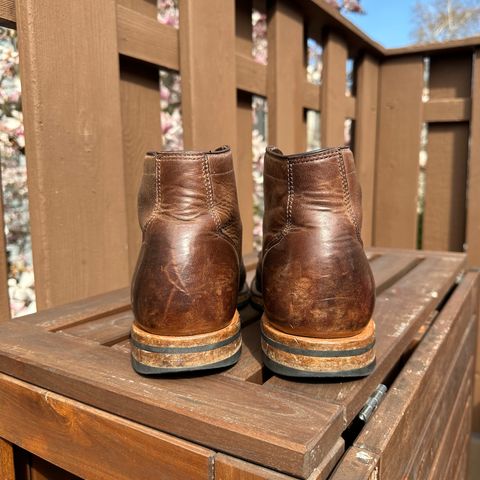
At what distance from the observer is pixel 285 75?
1760 millimetres

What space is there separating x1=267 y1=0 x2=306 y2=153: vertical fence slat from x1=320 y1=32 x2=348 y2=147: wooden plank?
164 millimetres

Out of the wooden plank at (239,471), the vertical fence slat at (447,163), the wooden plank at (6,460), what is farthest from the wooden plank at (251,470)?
the vertical fence slat at (447,163)

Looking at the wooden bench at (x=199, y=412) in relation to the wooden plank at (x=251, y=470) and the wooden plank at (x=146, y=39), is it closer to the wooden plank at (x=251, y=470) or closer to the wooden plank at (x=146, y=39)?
the wooden plank at (x=251, y=470)

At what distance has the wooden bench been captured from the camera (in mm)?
556

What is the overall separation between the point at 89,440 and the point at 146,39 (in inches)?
38.6

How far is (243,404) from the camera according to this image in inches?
24.0

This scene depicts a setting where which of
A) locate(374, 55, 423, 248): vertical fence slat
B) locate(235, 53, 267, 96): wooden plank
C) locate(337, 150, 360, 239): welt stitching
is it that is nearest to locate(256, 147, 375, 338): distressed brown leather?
locate(337, 150, 360, 239): welt stitching

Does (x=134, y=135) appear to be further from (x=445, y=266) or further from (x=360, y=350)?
(x=445, y=266)

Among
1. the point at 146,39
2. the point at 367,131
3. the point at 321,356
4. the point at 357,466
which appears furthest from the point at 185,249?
the point at 367,131

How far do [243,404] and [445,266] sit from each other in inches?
45.5

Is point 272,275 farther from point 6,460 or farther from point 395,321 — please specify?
point 6,460

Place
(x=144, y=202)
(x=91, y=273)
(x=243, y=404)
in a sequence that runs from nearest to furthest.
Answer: (x=243, y=404), (x=144, y=202), (x=91, y=273)

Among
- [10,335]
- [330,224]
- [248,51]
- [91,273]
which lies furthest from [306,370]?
[248,51]

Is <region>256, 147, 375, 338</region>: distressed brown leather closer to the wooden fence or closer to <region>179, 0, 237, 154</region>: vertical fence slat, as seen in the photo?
the wooden fence
